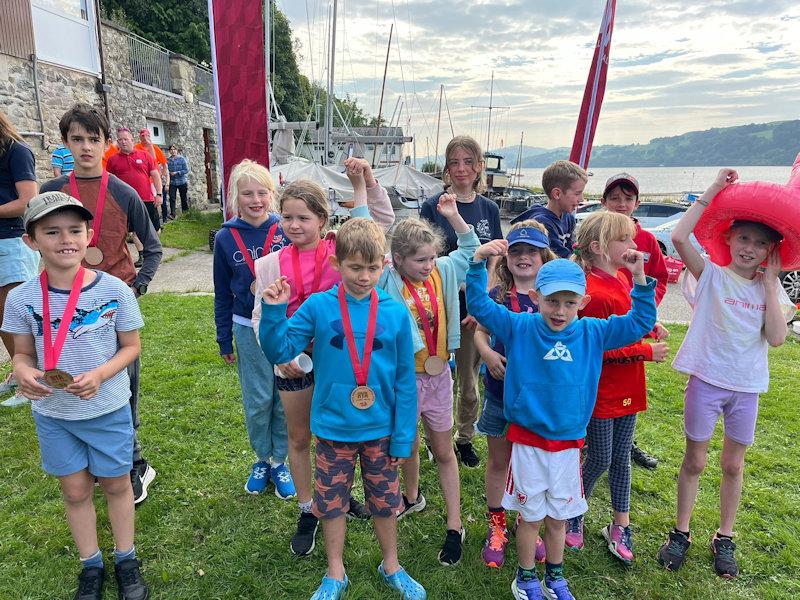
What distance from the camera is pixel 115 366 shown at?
2.32 meters

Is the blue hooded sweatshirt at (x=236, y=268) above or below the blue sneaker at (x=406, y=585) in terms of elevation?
above

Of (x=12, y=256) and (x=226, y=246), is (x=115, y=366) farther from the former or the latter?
(x=12, y=256)

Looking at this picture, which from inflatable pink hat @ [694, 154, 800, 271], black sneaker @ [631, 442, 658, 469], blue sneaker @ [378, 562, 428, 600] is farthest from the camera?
black sneaker @ [631, 442, 658, 469]

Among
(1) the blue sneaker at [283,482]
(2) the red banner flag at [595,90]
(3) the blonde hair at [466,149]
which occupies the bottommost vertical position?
(1) the blue sneaker at [283,482]

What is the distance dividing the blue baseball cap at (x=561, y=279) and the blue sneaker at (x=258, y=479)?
7.54 ft

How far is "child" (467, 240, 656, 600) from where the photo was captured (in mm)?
2299

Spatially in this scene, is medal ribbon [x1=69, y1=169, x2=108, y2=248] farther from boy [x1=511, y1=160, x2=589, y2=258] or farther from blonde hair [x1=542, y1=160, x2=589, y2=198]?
blonde hair [x1=542, y1=160, x2=589, y2=198]

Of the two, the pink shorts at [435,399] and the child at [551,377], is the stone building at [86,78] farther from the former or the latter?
the child at [551,377]

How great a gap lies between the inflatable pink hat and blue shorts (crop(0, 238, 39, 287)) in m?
4.66

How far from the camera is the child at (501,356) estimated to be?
271cm

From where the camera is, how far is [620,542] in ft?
9.28

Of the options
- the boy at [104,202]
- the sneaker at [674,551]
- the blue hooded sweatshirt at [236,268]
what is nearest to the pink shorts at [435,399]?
the blue hooded sweatshirt at [236,268]

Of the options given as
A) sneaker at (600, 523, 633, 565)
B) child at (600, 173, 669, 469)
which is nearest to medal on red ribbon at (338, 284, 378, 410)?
child at (600, 173, 669, 469)

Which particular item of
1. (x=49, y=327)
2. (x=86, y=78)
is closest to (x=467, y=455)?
(x=49, y=327)
